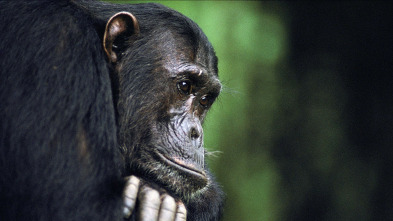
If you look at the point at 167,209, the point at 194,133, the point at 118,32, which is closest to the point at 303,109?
the point at 194,133

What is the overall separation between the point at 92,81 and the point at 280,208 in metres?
2.83

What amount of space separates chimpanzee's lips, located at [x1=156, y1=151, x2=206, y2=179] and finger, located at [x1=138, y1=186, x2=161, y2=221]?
27 cm

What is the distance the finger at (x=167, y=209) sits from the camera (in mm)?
1703

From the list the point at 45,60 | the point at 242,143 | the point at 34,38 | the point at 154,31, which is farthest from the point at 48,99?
the point at 242,143

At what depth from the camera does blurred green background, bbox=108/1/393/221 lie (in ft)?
12.4

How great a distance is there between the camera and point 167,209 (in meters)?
1.72

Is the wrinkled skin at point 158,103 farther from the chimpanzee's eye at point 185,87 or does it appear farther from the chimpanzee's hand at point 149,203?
the chimpanzee's hand at point 149,203

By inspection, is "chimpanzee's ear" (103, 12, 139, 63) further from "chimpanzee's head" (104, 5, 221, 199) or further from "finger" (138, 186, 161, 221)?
"finger" (138, 186, 161, 221)

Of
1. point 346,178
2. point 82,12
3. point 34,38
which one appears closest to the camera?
point 34,38

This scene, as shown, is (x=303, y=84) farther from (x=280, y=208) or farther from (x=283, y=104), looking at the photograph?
(x=280, y=208)

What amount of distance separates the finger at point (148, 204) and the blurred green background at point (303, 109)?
229cm

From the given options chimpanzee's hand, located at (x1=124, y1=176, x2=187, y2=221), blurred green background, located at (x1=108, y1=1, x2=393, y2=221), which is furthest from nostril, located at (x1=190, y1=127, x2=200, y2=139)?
blurred green background, located at (x1=108, y1=1, x2=393, y2=221)

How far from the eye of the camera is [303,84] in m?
4.11

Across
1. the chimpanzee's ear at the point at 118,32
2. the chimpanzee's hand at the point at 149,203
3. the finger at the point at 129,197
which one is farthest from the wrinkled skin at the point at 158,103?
the finger at the point at 129,197
